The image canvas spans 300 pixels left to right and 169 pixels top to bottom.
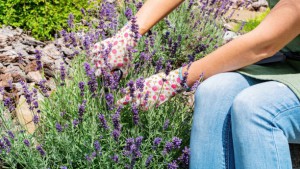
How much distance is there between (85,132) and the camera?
2.19 metres

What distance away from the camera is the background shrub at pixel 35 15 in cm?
373

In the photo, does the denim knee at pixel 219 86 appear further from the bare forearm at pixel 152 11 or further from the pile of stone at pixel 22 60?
the pile of stone at pixel 22 60

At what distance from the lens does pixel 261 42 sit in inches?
76.2

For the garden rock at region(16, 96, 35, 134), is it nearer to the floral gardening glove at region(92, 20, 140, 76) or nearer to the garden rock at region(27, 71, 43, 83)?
the garden rock at region(27, 71, 43, 83)

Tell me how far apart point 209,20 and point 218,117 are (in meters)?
2.23

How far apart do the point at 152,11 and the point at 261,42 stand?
0.73 m

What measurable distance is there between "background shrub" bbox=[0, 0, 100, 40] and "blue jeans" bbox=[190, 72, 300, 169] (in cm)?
207

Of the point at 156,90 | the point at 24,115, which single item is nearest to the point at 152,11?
the point at 156,90

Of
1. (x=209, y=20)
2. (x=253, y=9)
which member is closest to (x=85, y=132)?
(x=209, y=20)

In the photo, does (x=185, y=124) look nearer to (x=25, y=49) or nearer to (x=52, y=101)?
(x=52, y=101)

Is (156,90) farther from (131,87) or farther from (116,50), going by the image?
(116,50)

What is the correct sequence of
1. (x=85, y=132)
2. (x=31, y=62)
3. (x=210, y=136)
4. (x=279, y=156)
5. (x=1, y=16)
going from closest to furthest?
(x=279, y=156), (x=210, y=136), (x=85, y=132), (x=31, y=62), (x=1, y=16)

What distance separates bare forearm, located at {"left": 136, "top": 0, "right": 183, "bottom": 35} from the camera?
2453 mm

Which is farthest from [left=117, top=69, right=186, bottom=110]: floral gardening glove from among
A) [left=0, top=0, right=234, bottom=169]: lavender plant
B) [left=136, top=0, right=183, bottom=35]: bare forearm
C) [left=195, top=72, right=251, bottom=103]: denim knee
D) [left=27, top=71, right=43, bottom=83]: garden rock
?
[left=27, top=71, right=43, bottom=83]: garden rock
